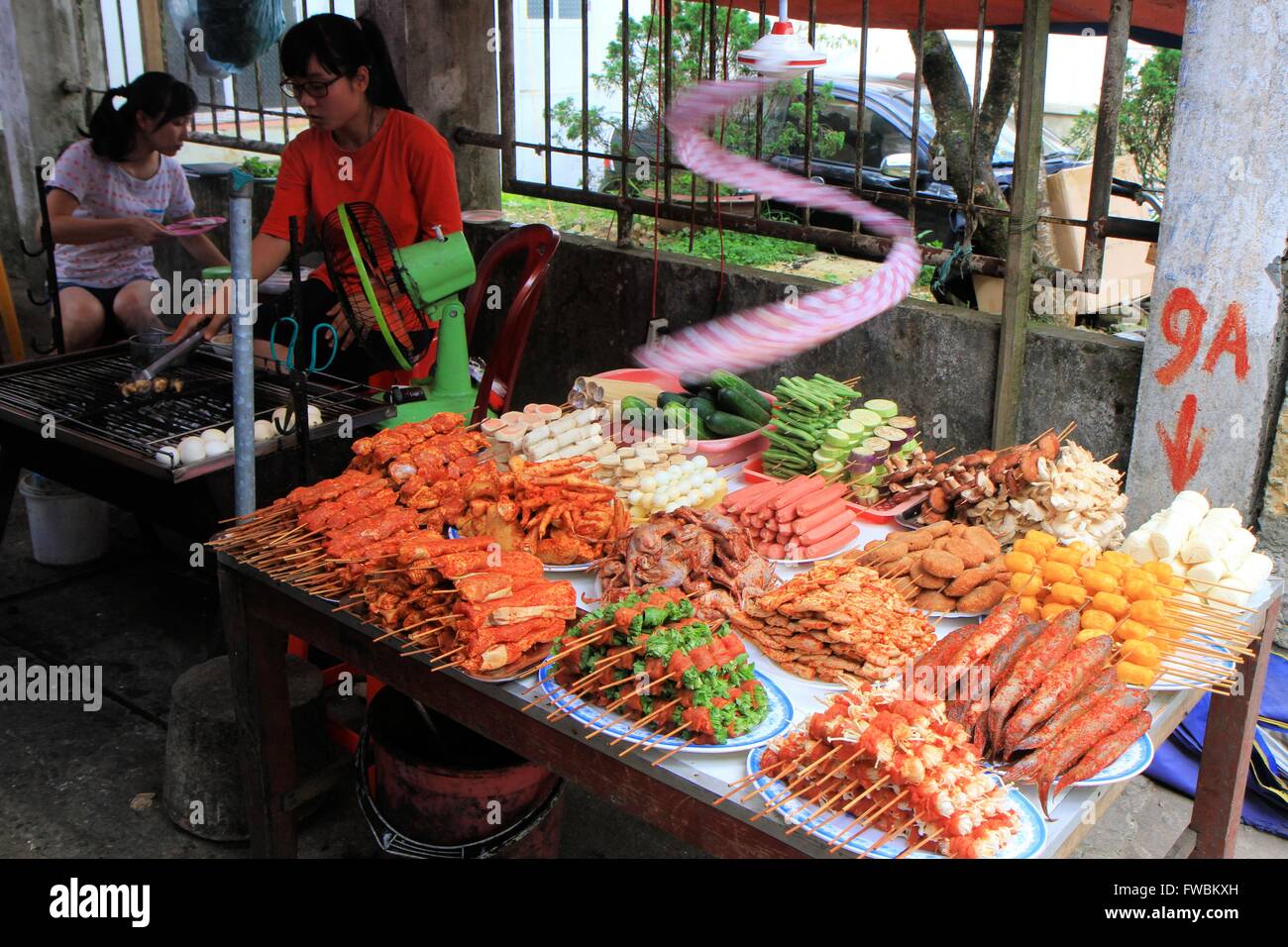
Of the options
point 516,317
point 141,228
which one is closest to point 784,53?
point 516,317

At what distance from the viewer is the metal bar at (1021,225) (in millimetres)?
3891

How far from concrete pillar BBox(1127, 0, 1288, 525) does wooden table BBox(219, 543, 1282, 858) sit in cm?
103

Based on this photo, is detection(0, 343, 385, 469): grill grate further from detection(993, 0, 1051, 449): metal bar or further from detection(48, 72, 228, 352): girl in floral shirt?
detection(993, 0, 1051, 449): metal bar

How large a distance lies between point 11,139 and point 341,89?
15.2ft

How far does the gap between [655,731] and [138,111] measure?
5078 millimetres

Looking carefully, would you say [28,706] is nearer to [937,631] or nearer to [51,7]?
[937,631]

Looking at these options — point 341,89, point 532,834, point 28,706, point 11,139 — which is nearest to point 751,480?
point 532,834

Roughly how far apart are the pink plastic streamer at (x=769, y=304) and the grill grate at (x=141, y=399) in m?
1.51

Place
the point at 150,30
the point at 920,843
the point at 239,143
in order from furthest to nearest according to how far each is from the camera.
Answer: the point at 150,30
the point at 239,143
the point at 920,843

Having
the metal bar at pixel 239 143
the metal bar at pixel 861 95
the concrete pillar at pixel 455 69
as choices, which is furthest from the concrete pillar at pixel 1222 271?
the metal bar at pixel 239 143

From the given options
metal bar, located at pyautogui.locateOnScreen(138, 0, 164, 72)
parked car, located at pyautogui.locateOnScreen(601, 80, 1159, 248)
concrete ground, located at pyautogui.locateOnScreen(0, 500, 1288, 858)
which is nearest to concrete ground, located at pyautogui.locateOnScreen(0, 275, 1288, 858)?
concrete ground, located at pyautogui.locateOnScreen(0, 500, 1288, 858)

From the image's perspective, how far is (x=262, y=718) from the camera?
3275 mm

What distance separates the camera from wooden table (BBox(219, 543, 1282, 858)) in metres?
2.09

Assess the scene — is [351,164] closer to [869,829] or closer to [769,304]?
[769,304]
